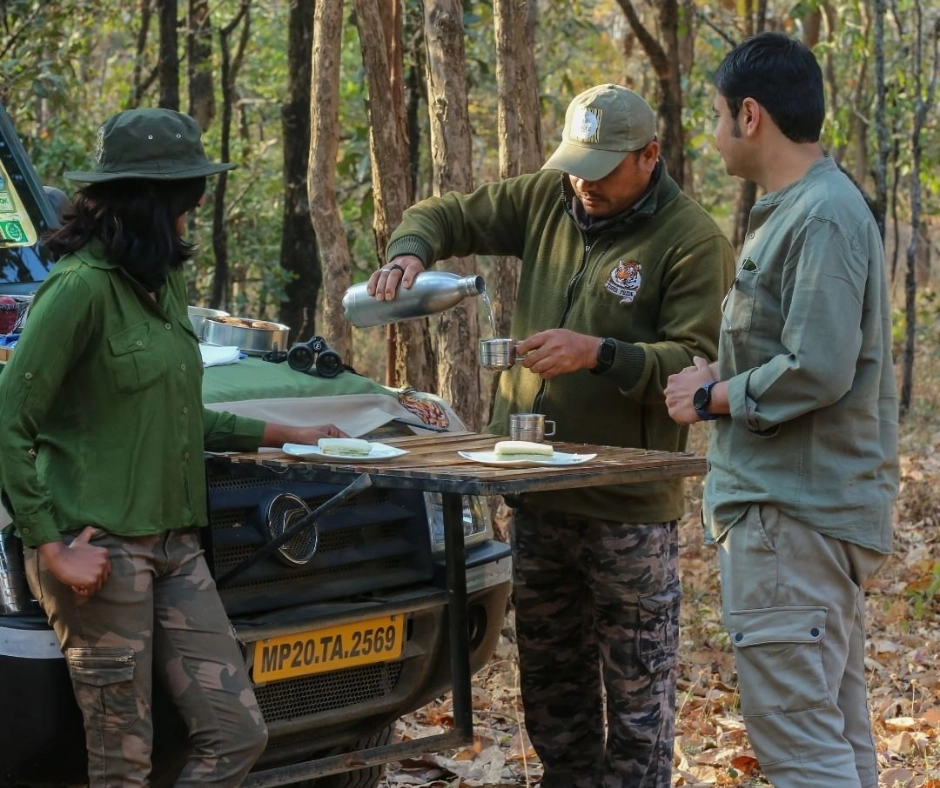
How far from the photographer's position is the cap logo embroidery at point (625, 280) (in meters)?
4.16

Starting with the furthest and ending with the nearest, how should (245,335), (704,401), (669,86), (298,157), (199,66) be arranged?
(199,66) → (298,157) → (669,86) → (245,335) → (704,401)

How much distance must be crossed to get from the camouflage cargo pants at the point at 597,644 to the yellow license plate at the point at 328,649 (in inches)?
24.7

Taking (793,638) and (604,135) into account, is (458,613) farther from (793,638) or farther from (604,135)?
(604,135)

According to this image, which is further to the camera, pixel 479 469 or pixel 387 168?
pixel 387 168

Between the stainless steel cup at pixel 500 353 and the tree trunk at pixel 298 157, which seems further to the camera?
the tree trunk at pixel 298 157

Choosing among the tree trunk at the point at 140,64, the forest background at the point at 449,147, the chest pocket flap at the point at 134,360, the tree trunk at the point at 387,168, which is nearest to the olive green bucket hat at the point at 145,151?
the chest pocket flap at the point at 134,360

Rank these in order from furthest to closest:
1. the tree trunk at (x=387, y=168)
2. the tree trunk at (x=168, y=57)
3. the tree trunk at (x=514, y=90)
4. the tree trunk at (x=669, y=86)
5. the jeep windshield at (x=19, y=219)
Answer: the tree trunk at (x=168, y=57), the tree trunk at (x=669, y=86), the tree trunk at (x=514, y=90), the tree trunk at (x=387, y=168), the jeep windshield at (x=19, y=219)

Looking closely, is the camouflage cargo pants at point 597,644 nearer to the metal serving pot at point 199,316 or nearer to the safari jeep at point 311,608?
the safari jeep at point 311,608

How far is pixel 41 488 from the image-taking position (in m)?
3.17

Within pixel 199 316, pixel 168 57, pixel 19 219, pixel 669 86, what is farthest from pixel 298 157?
pixel 199 316

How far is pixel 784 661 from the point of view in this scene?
313 centimetres

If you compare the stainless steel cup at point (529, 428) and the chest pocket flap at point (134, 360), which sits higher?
the chest pocket flap at point (134, 360)

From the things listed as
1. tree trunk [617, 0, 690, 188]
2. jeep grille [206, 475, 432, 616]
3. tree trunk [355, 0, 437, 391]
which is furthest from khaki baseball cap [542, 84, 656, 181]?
tree trunk [617, 0, 690, 188]

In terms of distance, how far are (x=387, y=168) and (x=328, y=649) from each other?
142 inches
